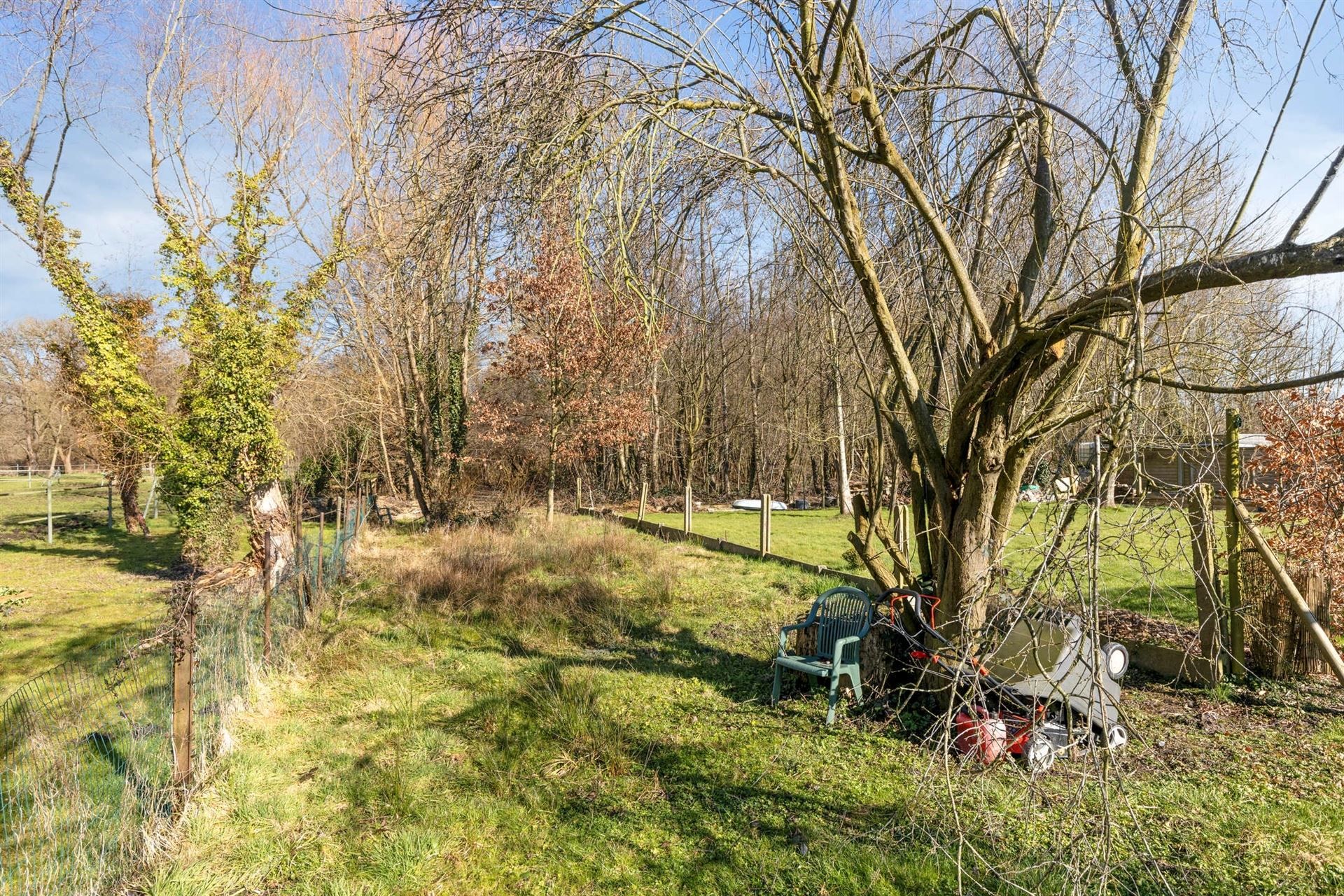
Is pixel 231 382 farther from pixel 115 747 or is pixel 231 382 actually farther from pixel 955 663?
pixel 955 663

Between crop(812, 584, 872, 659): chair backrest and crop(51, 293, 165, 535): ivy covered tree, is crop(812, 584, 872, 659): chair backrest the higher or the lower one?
the lower one

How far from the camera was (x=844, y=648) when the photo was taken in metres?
5.65

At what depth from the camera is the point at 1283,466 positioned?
256 inches

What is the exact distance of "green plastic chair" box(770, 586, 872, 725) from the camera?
5.38 metres

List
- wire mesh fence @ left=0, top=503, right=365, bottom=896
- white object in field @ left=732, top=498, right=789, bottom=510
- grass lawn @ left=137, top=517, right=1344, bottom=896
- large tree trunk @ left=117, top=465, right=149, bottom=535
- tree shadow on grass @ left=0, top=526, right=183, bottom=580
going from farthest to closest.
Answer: white object in field @ left=732, top=498, right=789, bottom=510, large tree trunk @ left=117, top=465, right=149, bottom=535, tree shadow on grass @ left=0, top=526, right=183, bottom=580, grass lawn @ left=137, top=517, right=1344, bottom=896, wire mesh fence @ left=0, top=503, right=365, bottom=896

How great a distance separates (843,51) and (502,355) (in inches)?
640

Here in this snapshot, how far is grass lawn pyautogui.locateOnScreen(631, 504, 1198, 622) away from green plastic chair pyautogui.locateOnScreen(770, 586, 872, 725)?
124 centimetres

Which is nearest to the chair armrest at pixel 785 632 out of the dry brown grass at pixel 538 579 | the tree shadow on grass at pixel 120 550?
the dry brown grass at pixel 538 579

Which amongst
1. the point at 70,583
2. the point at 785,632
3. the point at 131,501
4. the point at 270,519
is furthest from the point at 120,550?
the point at 785,632

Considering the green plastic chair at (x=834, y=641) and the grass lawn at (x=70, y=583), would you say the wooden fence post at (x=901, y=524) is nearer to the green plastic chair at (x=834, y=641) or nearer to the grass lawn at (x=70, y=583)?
the green plastic chair at (x=834, y=641)

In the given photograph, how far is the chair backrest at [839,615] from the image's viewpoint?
5.82m

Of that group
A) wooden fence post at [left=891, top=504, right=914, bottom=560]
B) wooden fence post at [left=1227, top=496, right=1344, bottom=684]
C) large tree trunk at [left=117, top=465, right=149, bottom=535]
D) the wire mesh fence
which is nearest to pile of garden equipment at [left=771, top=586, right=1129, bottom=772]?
wooden fence post at [left=1227, top=496, right=1344, bottom=684]

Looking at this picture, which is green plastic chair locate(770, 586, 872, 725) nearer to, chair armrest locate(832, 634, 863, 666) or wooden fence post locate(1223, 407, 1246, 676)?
chair armrest locate(832, 634, 863, 666)

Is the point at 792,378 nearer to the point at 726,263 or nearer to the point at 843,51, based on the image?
the point at 726,263
